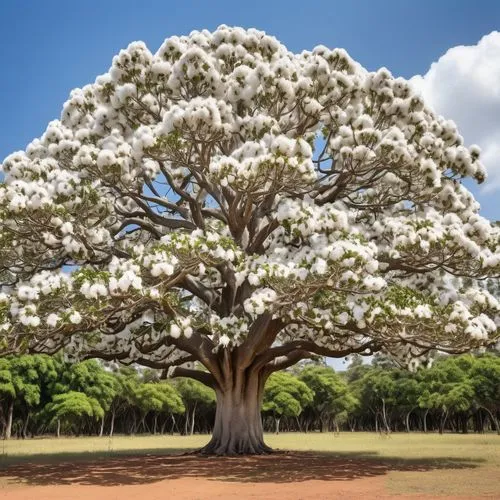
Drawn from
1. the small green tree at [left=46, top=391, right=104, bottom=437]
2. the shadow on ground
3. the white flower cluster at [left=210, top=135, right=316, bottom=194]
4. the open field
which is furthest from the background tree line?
the white flower cluster at [left=210, top=135, right=316, bottom=194]

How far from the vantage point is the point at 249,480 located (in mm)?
14445

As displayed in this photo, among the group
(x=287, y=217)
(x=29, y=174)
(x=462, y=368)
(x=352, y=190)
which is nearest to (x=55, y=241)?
(x=29, y=174)

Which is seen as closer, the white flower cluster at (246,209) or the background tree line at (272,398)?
the white flower cluster at (246,209)

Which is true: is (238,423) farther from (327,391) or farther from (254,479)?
(327,391)

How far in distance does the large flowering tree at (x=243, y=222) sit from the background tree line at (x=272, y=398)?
20.6m

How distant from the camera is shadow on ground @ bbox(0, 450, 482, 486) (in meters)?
15.3

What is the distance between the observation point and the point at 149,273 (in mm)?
16672

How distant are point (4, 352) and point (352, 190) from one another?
41.2ft

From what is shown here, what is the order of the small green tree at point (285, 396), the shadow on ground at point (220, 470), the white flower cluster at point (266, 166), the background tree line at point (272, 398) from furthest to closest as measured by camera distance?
the small green tree at point (285, 396) → the background tree line at point (272, 398) → the white flower cluster at point (266, 166) → the shadow on ground at point (220, 470)

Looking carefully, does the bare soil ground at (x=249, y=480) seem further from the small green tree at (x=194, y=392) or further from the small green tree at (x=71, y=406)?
the small green tree at (x=194, y=392)

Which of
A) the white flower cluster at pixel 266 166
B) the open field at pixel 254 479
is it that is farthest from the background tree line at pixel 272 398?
the white flower cluster at pixel 266 166

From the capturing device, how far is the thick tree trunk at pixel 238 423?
21922 mm

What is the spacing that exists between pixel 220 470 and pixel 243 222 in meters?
8.33

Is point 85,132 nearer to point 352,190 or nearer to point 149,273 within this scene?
point 149,273
